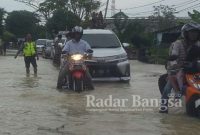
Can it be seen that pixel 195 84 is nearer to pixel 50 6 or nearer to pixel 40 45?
pixel 40 45

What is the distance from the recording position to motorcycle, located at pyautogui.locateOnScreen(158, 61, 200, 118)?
30.3 ft

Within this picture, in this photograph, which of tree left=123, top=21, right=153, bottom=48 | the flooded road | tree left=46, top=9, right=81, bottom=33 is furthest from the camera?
tree left=46, top=9, right=81, bottom=33

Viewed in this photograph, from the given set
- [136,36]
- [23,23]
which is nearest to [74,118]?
[136,36]

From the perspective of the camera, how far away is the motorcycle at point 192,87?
9234mm

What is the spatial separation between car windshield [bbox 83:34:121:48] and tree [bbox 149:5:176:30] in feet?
142

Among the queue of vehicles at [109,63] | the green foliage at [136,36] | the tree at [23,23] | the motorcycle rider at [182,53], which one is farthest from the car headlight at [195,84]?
the tree at [23,23]

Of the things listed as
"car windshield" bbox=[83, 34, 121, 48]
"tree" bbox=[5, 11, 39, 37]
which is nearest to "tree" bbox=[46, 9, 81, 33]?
"tree" bbox=[5, 11, 39, 37]

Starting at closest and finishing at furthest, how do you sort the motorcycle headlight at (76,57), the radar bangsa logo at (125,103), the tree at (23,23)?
the radar bangsa logo at (125,103), the motorcycle headlight at (76,57), the tree at (23,23)

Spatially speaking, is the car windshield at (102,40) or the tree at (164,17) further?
the tree at (164,17)

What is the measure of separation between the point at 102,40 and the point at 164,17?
46.8 metres

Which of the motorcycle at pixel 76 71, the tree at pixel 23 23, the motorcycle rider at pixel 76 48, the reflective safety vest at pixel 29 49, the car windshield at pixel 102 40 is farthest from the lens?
the tree at pixel 23 23

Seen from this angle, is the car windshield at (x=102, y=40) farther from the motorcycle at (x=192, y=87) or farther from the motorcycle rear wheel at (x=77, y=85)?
the motorcycle at (x=192, y=87)

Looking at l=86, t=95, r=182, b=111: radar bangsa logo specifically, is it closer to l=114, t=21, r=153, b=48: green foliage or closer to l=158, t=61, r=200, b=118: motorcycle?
l=158, t=61, r=200, b=118: motorcycle

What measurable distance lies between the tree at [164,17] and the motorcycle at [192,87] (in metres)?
51.6
